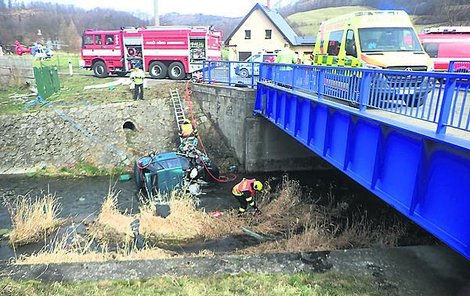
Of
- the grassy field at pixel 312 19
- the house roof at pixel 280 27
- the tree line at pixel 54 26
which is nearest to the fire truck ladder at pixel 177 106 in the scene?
the house roof at pixel 280 27

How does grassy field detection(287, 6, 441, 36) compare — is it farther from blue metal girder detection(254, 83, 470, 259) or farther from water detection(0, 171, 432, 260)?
blue metal girder detection(254, 83, 470, 259)

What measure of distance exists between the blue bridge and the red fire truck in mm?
11021

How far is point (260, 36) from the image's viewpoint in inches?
1666

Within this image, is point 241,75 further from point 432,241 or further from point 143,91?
point 432,241

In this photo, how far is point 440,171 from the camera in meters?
4.80

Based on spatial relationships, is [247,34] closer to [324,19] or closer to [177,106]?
[177,106]

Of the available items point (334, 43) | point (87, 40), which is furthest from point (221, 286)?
point (87, 40)

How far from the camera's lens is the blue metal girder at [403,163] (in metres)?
4.47

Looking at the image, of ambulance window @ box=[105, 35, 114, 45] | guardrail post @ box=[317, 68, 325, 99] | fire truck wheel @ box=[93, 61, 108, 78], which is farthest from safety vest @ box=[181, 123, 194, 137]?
fire truck wheel @ box=[93, 61, 108, 78]

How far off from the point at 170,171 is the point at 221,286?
7.07m

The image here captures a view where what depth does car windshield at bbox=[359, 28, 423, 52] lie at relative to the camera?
31.6ft

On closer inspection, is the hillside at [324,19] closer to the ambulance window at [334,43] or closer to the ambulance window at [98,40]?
the ambulance window at [98,40]

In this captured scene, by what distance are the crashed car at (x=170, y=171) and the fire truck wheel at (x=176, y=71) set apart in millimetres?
8172

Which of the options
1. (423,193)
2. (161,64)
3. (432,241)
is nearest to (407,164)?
(423,193)
